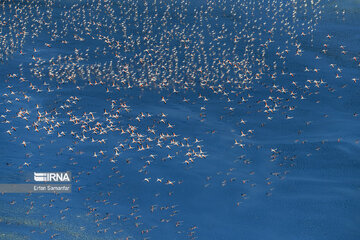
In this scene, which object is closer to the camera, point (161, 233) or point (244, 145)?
point (161, 233)

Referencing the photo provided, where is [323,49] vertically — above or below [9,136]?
above

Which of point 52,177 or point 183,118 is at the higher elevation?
point 183,118

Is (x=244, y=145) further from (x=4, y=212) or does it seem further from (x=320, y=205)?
(x=4, y=212)

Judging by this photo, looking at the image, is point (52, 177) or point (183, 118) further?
point (183, 118)

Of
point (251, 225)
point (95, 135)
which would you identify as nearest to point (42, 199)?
point (95, 135)

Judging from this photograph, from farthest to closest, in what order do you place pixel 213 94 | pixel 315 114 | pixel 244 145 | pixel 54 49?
pixel 54 49 → pixel 213 94 → pixel 315 114 → pixel 244 145
